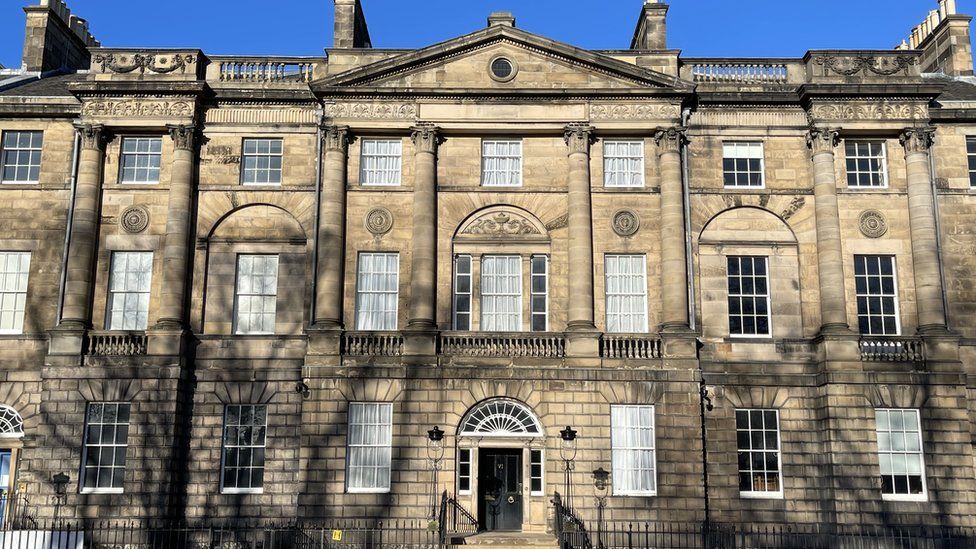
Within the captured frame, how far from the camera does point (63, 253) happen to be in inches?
1120

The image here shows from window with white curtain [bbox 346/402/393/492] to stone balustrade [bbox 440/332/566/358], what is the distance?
2.59 metres

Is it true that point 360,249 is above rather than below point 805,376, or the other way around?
above

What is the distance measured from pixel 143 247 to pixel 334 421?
792cm

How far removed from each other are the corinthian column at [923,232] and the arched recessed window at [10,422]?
25947 millimetres

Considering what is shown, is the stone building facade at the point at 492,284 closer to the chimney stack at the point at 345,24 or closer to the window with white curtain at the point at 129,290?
the window with white curtain at the point at 129,290

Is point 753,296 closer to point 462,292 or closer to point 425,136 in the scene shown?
point 462,292

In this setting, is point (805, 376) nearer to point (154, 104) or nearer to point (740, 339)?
point (740, 339)

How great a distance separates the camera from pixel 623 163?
95.6 feet

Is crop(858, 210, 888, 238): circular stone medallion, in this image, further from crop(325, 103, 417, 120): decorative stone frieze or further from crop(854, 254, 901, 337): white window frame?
crop(325, 103, 417, 120): decorative stone frieze

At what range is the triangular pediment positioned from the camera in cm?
2864

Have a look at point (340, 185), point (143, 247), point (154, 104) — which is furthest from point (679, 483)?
point (154, 104)

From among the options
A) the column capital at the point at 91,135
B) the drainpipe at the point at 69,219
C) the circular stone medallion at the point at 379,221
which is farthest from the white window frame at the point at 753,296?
the drainpipe at the point at 69,219

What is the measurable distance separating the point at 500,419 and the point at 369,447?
147 inches

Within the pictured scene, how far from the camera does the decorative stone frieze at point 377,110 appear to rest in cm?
2889
